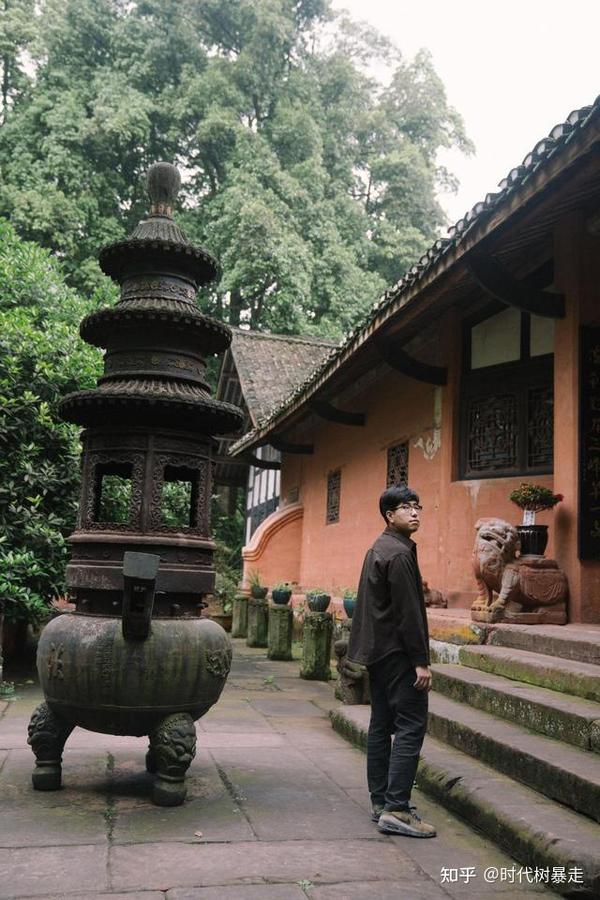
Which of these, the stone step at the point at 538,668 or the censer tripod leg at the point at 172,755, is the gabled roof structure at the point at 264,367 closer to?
the stone step at the point at 538,668

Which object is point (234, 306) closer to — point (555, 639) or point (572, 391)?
point (572, 391)

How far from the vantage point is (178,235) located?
206 inches

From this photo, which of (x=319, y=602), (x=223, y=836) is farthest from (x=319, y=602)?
(x=223, y=836)

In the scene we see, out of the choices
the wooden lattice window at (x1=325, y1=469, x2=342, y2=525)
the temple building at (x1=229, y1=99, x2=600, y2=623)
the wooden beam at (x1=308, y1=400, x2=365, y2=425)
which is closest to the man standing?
the temple building at (x1=229, y1=99, x2=600, y2=623)

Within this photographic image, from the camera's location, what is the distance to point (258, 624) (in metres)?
12.8

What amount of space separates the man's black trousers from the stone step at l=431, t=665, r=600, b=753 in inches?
35.2

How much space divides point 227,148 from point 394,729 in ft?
72.4

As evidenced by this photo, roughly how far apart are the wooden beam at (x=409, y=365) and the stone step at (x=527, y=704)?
3.89 metres

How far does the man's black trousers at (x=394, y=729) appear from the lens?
12.3 ft

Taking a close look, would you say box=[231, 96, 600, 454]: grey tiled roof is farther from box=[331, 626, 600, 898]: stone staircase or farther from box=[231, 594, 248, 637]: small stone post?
box=[231, 594, 248, 637]: small stone post

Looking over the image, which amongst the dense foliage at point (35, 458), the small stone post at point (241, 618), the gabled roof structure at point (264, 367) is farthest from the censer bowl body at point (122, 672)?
the gabled roof structure at point (264, 367)

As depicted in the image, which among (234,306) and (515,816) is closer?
(515,816)

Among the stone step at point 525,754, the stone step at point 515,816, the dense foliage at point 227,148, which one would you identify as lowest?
the stone step at point 515,816

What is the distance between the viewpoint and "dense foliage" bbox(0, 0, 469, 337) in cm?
2106
